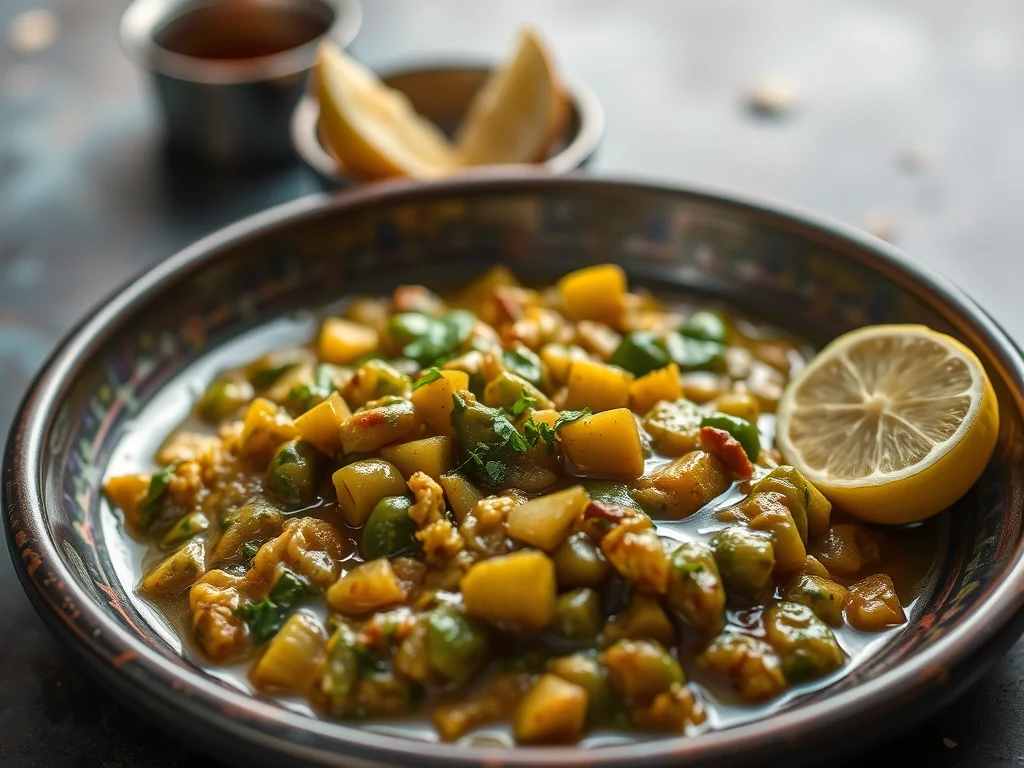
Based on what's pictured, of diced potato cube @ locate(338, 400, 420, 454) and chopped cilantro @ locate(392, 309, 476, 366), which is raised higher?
diced potato cube @ locate(338, 400, 420, 454)

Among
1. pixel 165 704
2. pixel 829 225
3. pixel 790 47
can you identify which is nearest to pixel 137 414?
pixel 165 704

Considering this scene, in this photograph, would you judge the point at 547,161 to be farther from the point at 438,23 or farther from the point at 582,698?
the point at 582,698

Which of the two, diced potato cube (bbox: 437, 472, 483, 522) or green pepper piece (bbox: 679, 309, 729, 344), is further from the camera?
green pepper piece (bbox: 679, 309, 729, 344)

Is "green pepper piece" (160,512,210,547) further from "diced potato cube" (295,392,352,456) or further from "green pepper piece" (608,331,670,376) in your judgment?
"green pepper piece" (608,331,670,376)

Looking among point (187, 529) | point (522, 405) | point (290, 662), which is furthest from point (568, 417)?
point (187, 529)

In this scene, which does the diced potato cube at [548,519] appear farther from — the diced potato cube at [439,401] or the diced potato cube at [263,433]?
the diced potato cube at [263,433]

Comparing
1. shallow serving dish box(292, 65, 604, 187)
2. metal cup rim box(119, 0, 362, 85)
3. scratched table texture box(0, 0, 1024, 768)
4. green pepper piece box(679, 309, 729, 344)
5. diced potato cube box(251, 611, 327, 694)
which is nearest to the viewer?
diced potato cube box(251, 611, 327, 694)

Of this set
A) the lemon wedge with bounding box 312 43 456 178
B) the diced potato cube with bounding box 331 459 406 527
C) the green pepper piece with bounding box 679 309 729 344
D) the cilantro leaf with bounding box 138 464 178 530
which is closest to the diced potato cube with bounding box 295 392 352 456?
the diced potato cube with bounding box 331 459 406 527

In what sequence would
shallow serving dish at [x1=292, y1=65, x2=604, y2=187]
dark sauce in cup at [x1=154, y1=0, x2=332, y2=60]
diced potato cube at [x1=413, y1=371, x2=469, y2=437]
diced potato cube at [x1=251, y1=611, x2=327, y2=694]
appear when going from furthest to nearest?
dark sauce in cup at [x1=154, y1=0, x2=332, y2=60] → shallow serving dish at [x1=292, y1=65, x2=604, y2=187] → diced potato cube at [x1=413, y1=371, x2=469, y2=437] → diced potato cube at [x1=251, y1=611, x2=327, y2=694]

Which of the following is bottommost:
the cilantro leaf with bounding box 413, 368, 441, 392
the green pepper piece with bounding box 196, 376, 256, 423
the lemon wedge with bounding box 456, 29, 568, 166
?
the green pepper piece with bounding box 196, 376, 256, 423
